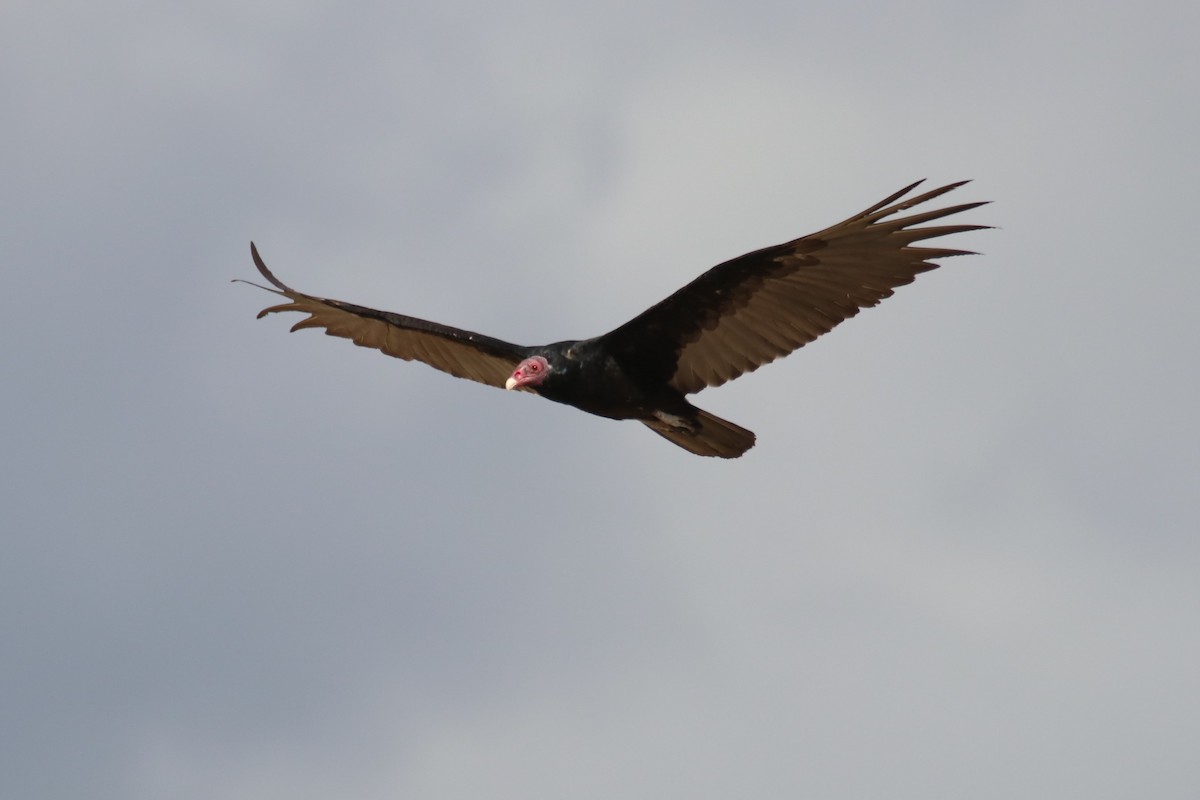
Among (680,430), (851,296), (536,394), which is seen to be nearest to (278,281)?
(536,394)

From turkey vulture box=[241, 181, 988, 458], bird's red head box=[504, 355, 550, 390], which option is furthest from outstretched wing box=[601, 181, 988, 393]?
bird's red head box=[504, 355, 550, 390]

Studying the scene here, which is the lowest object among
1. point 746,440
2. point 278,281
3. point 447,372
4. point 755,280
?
point 746,440

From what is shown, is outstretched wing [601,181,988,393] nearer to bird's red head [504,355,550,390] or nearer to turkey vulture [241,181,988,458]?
turkey vulture [241,181,988,458]

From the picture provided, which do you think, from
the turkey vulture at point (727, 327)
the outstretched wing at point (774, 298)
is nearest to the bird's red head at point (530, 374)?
the turkey vulture at point (727, 327)

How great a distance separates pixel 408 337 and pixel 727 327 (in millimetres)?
2986

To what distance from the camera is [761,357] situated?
11.0 meters

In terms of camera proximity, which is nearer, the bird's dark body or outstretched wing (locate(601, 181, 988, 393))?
outstretched wing (locate(601, 181, 988, 393))

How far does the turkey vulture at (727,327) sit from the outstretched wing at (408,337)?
0.39 meters

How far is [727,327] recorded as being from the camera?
10.9 meters

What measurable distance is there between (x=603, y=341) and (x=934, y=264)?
218 cm

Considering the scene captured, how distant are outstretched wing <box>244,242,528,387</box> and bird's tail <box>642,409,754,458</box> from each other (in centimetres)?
132

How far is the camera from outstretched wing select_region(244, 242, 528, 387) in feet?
41.2

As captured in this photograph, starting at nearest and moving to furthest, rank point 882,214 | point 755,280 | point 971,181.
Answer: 1. point 971,181
2. point 882,214
3. point 755,280

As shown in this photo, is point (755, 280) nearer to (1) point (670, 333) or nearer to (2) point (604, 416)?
(1) point (670, 333)
